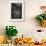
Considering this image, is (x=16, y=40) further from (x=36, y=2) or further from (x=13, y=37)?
(x=36, y=2)

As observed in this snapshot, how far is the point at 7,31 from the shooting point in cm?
285

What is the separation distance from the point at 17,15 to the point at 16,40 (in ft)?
1.44

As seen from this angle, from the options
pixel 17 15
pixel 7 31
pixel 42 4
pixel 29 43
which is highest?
pixel 42 4

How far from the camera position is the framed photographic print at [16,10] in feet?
9.79

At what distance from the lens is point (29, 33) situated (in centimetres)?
300

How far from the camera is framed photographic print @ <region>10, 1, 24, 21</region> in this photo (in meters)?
2.98

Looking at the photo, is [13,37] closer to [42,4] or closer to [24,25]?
[24,25]

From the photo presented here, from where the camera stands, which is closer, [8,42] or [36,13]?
[8,42]

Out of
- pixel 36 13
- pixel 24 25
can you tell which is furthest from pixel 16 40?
pixel 36 13

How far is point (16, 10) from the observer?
299 centimetres

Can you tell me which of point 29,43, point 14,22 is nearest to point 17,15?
point 14,22

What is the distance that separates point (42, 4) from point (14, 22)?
1.88ft

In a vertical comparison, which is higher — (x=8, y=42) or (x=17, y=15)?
(x=17, y=15)

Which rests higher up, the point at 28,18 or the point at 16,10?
the point at 16,10
